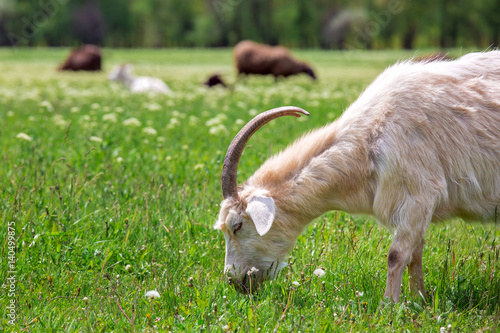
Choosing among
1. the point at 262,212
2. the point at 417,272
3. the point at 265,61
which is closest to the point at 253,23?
the point at 265,61

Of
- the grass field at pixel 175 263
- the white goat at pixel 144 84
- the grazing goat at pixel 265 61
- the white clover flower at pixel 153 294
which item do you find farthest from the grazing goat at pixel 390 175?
the grazing goat at pixel 265 61

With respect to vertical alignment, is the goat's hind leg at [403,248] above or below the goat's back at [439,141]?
below

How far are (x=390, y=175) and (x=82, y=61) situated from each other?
2841cm

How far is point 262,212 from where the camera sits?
3.73m

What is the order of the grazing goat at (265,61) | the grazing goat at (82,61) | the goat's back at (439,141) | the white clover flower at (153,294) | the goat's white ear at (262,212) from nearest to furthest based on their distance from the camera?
1. the white clover flower at (153,294)
2. the goat's white ear at (262,212)
3. the goat's back at (439,141)
4. the grazing goat at (265,61)
5. the grazing goat at (82,61)

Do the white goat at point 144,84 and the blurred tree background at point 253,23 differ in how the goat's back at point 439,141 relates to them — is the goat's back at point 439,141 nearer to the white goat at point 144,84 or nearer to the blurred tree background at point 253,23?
the white goat at point 144,84

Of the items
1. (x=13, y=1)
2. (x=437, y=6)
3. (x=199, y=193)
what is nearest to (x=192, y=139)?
(x=199, y=193)

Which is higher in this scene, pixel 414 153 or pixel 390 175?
pixel 414 153

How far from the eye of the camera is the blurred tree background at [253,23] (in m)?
48.8

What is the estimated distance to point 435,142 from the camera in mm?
3848

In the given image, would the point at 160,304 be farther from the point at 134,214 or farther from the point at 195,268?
the point at 134,214

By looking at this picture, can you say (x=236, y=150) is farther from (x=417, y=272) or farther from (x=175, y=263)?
(x=417, y=272)

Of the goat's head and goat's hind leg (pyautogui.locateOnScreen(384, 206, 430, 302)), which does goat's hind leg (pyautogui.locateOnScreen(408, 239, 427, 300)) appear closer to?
goat's hind leg (pyautogui.locateOnScreen(384, 206, 430, 302))

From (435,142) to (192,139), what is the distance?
16.1 ft
